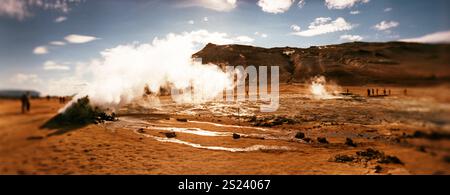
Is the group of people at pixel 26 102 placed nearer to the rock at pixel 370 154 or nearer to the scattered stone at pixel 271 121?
the rock at pixel 370 154

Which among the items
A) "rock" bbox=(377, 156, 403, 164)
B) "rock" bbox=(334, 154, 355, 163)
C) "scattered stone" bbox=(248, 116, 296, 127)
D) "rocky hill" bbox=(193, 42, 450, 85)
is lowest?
"rock" bbox=(334, 154, 355, 163)

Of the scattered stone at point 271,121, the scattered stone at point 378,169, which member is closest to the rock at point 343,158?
the scattered stone at point 378,169

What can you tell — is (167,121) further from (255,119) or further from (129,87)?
(129,87)

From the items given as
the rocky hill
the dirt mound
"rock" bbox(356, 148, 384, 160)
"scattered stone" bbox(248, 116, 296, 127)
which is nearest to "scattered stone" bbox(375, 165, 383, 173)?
"rock" bbox(356, 148, 384, 160)

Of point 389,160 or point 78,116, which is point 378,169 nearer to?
point 389,160

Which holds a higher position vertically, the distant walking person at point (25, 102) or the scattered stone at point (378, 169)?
the distant walking person at point (25, 102)

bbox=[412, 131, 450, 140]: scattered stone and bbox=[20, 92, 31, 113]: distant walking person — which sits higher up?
bbox=[20, 92, 31, 113]: distant walking person

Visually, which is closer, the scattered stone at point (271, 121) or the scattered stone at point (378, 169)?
the scattered stone at point (378, 169)

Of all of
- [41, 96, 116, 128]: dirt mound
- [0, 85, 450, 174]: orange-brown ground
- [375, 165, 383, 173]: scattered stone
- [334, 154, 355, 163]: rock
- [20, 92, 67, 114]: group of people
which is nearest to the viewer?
[0, 85, 450, 174]: orange-brown ground

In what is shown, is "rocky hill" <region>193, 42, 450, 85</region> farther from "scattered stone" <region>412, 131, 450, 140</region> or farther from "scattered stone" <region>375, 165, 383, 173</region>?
"scattered stone" <region>412, 131, 450, 140</region>

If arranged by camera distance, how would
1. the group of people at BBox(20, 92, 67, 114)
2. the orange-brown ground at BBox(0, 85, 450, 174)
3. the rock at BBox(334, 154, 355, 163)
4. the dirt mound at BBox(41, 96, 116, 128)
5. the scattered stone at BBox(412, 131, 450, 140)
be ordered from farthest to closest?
1. the dirt mound at BBox(41, 96, 116, 128)
2. the rock at BBox(334, 154, 355, 163)
3. the group of people at BBox(20, 92, 67, 114)
4. the orange-brown ground at BBox(0, 85, 450, 174)
5. the scattered stone at BBox(412, 131, 450, 140)
